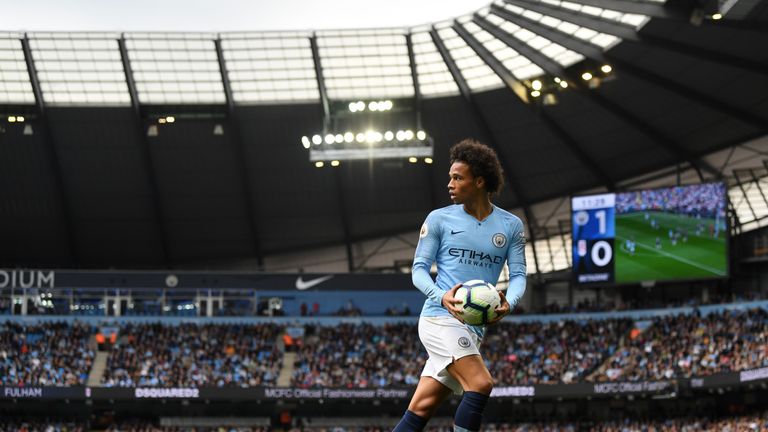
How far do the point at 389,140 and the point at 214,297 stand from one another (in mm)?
19070

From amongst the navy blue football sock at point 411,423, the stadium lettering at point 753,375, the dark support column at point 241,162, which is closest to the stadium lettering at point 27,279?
the dark support column at point 241,162

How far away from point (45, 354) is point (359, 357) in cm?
1782

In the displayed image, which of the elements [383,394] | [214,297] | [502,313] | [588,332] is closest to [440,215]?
[502,313]

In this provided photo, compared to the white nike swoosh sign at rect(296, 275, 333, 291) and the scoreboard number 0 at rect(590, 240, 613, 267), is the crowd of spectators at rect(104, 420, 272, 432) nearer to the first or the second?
the white nike swoosh sign at rect(296, 275, 333, 291)

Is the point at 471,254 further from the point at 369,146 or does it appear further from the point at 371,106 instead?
the point at 371,106

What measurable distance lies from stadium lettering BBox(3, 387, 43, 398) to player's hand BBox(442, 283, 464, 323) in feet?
179

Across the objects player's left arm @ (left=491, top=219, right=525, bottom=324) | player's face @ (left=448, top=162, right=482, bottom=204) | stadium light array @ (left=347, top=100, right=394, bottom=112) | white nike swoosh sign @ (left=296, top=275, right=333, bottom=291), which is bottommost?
player's left arm @ (left=491, top=219, right=525, bottom=324)

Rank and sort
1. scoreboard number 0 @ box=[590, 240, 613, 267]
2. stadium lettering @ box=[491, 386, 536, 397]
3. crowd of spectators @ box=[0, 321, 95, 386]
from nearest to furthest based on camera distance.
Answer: stadium lettering @ box=[491, 386, 536, 397] → scoreboard number 0 @ box=[590, 240, 613, 267] → crowd of spectators @ box=[0, 321, 95, 386]

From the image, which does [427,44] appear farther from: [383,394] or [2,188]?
[2,188]

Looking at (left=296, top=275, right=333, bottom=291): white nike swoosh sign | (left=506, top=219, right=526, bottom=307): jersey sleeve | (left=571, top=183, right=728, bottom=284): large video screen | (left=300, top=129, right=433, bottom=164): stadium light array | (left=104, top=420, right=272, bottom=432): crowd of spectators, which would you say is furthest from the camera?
(left=296, top=275, right=333, bottom=291): white nike swoosh sign

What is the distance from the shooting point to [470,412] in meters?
9.22

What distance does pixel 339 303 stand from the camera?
226 ft

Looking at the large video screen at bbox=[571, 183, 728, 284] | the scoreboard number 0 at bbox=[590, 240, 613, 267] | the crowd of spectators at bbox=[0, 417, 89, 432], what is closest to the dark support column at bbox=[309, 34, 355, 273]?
the large video screen at bbox=[571, 183, 728, 284]

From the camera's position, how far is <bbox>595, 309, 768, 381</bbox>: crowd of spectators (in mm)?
53688
